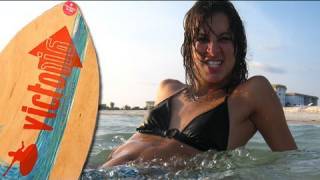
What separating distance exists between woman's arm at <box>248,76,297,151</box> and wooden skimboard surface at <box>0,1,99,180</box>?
1.07 m

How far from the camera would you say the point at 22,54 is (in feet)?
9.30

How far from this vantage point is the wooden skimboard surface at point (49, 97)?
8.05ft

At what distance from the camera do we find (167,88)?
3629mm

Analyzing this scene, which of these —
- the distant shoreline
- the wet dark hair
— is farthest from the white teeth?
the distant shoreline

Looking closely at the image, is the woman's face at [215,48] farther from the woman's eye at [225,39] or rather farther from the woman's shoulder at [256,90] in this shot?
the woman's shoulder at [256,90]

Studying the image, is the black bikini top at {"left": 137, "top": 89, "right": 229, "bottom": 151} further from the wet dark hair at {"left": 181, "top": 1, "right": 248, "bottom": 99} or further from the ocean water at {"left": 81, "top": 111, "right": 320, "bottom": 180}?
the wet dark hair at {"left": 181, "top": 1, "right": 248, "bottom": 99}

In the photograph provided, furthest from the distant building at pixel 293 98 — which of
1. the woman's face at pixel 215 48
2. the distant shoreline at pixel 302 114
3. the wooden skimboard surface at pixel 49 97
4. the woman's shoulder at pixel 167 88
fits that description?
the wooden skimboard surface at pixel 49 97

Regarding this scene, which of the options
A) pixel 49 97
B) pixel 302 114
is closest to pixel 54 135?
pixel 49 97

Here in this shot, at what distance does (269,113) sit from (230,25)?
0.65 m

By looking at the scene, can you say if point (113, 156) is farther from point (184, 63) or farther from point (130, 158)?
point (184, 63)

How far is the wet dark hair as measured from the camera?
10.4 ft

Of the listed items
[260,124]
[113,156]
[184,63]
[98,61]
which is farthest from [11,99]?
[260,124]

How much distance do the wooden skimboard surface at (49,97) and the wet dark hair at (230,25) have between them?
2.59 ft

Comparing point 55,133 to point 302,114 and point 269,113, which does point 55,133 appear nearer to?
point 269,113
